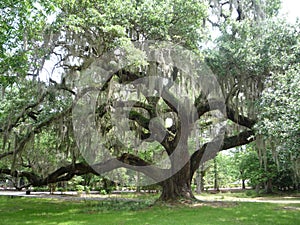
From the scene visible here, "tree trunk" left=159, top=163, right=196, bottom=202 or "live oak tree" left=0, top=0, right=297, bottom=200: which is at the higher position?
"live oak tree" left=0, top=0, right=297, bottom=200

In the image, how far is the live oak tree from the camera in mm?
7754

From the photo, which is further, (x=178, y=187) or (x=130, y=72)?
(x=178, y=187)

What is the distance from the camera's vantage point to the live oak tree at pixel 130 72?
7754 millimetres

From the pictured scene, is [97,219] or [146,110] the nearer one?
[97,219]

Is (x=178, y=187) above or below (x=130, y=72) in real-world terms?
below

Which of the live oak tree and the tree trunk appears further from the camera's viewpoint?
the tree trunk

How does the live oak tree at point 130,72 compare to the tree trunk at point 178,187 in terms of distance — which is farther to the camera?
the tree trunk at point 178,187

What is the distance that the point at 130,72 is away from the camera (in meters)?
9.70

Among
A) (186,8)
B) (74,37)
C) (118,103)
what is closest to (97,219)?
(118,103)

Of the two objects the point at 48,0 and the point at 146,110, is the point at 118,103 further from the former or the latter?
the point at 48,0

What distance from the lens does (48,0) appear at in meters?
5.92

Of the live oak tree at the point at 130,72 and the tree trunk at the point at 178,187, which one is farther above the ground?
the live oak tree at the point at 130,72

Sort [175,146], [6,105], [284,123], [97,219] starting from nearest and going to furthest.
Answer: [284,123] → [97,219] → [6,105] → [175,146]

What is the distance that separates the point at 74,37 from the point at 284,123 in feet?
19.5
